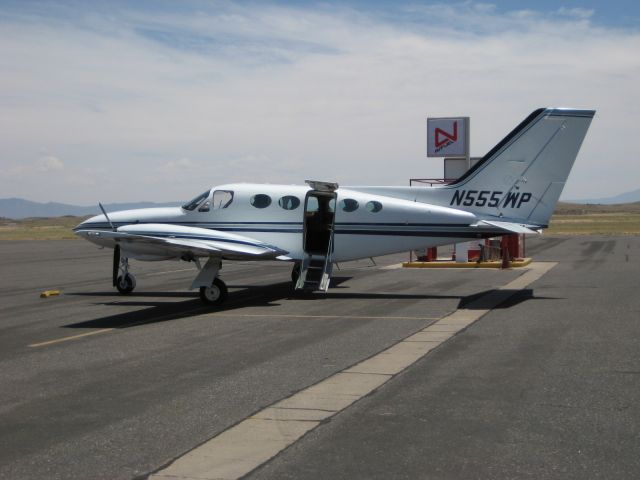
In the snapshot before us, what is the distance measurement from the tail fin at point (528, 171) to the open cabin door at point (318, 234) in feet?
10.5

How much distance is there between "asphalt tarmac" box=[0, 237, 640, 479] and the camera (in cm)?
689

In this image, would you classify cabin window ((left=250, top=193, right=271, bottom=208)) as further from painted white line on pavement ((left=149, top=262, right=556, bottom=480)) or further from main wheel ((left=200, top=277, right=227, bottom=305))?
painted white line on pavement ((left=149, top=262, right=556, bottom=480))

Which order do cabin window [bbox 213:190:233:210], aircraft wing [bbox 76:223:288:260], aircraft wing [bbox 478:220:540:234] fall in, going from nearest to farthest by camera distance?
aircraft wing [bbox 76:223:288:260]
aircraft wing [bbox 478:220:540:234]
cabin window [bbox 213:190:233:210]

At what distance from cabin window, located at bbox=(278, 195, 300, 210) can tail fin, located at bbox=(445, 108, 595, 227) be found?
4011mm

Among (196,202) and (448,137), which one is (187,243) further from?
(448,137)

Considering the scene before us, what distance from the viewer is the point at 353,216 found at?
67.4 feet

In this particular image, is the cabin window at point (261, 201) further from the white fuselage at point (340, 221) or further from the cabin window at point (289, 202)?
the cabin window at point (289, 202)

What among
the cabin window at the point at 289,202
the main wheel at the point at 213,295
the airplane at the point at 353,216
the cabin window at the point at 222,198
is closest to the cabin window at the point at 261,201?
the airplane at the point at 353,216

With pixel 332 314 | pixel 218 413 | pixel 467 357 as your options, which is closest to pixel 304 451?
pixel 218 413

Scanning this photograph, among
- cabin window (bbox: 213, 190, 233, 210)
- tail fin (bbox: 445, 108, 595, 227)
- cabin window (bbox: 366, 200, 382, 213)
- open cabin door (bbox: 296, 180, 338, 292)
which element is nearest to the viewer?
tail fin (bbox: 445, 108, 595, 227)

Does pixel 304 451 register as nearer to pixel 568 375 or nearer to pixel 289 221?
pixel 568 375

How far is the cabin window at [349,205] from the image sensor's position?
20547 millimetres

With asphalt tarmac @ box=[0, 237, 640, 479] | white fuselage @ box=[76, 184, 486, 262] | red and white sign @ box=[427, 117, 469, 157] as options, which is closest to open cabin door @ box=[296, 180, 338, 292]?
white fuselage @ box=[76, 184, 486, 262]

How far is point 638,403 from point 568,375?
5.11 feet
